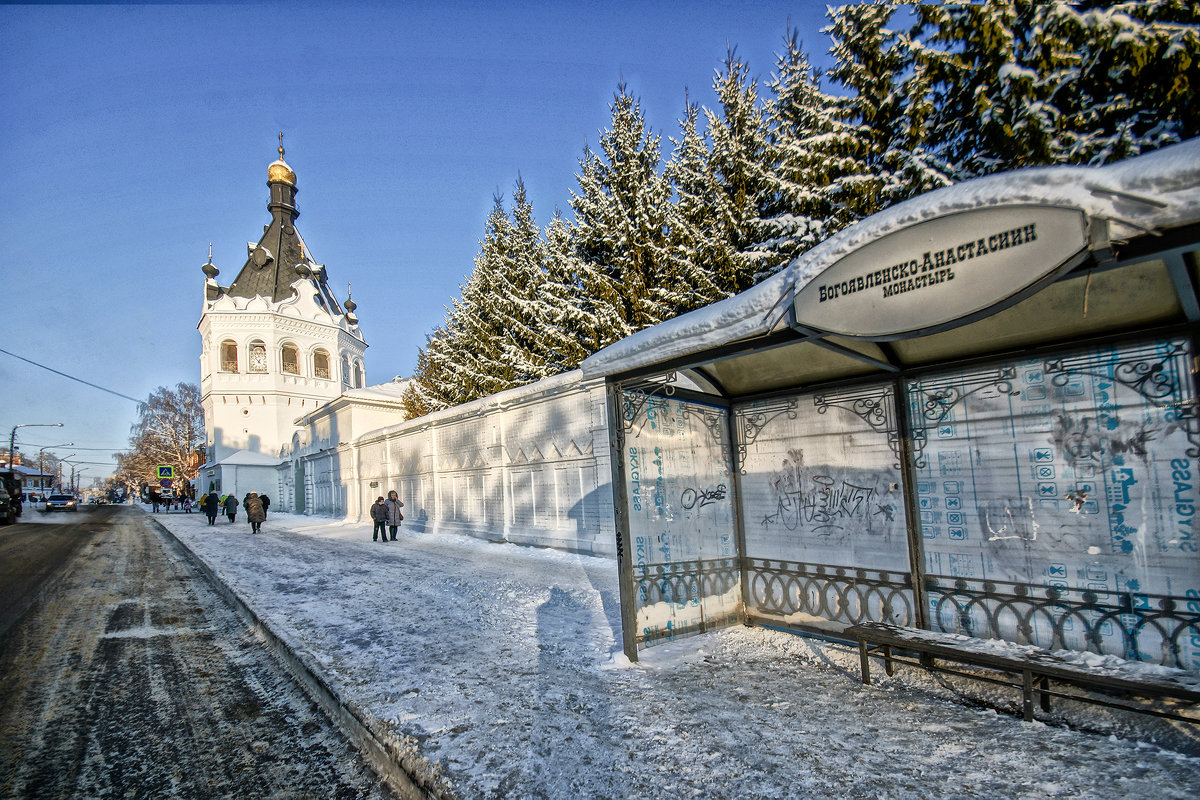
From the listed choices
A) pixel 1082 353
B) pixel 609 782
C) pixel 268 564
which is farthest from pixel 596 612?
pixel 268 564

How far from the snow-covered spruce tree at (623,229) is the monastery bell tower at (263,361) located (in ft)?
129

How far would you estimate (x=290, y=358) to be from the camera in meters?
54.6

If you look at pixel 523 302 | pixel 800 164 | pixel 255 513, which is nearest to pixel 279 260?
pixel 255 513

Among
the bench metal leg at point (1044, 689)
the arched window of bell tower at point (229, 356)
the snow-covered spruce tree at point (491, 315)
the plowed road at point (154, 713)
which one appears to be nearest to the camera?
the plowed road at point (154, 713)

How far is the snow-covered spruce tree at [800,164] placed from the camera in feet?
43.1

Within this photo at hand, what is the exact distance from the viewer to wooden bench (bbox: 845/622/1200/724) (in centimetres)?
334

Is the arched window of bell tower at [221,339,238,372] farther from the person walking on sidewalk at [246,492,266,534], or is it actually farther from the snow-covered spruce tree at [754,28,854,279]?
the snow-covered spruce tree at [754,28,854,279]

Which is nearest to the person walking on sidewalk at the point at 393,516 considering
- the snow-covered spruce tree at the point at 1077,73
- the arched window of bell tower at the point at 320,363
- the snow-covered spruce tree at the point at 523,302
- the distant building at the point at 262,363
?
the snow-covered spruce tree at the point at 523,302

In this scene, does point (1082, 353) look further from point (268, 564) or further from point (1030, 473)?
point (268, 564)

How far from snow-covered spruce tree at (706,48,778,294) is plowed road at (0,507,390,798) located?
14.0 m

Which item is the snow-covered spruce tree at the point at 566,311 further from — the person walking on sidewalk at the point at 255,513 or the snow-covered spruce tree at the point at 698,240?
the person walking on sidewalk at the point at 255,513

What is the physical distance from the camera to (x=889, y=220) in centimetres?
323

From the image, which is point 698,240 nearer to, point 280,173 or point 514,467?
point 514,467

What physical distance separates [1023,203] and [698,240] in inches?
578
